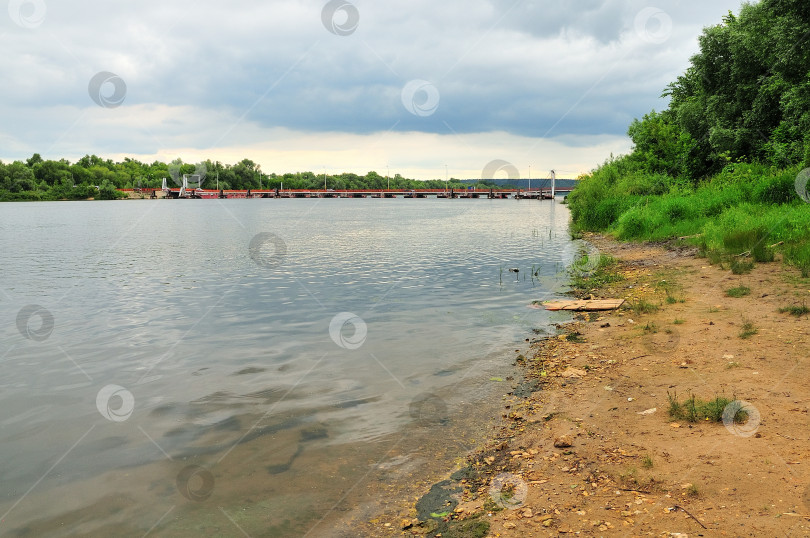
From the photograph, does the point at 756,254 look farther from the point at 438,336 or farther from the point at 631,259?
the point at 438,336

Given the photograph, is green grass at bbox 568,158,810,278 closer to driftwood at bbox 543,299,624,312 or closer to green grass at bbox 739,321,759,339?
driftwood at bbox 543,299,624,312

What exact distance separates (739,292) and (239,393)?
14769 mm

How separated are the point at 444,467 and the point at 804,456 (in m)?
4.73

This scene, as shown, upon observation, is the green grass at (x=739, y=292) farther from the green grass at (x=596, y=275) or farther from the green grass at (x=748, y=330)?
the green grass at (x=596, y=275)

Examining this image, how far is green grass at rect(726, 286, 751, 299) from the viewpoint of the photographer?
1656cm

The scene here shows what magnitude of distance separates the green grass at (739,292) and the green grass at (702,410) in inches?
356

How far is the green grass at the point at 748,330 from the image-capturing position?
12453 mm

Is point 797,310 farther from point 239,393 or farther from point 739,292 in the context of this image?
point 239,393

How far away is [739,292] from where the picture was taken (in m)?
16.8

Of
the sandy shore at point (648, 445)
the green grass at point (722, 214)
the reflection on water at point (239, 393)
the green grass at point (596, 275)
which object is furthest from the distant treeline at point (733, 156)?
the reflection on water at point (239, 393)

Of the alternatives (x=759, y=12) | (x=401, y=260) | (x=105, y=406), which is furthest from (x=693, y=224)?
(x=105, y=406)

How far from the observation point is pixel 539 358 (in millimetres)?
13852

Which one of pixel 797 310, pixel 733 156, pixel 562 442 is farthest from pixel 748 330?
pixel 733 156

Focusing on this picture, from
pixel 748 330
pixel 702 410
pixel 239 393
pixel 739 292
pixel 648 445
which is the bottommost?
pixel 239 393
